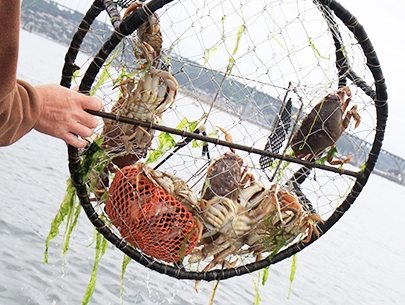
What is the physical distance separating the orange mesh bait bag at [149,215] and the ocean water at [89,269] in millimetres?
1035

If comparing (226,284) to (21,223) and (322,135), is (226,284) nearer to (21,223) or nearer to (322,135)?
(21,223)

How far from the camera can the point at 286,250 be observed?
3213 mm

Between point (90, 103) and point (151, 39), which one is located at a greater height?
point (151, 39)

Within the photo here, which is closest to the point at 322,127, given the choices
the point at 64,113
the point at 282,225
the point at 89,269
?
the point at 282,225

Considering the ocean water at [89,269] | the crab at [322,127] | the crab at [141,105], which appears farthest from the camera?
the ocean water at [89,269]

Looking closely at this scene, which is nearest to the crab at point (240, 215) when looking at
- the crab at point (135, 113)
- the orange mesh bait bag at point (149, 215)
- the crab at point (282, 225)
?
the crab at point (282, 225)

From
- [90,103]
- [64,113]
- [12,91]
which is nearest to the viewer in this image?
[12,91]

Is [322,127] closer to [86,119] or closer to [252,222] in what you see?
[252,222]

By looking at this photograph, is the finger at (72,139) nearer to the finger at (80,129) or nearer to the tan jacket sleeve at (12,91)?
the finger at (80,129)

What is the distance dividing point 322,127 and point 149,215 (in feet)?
3.62

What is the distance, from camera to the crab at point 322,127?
10.3 feet

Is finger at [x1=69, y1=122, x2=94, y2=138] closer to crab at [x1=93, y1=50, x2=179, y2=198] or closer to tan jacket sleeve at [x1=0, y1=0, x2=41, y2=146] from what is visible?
tan jacket sleeve at [x1=0, y1=0, x2=41, y2=146]

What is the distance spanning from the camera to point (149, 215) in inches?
111

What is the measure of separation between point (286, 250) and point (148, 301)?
338cm
